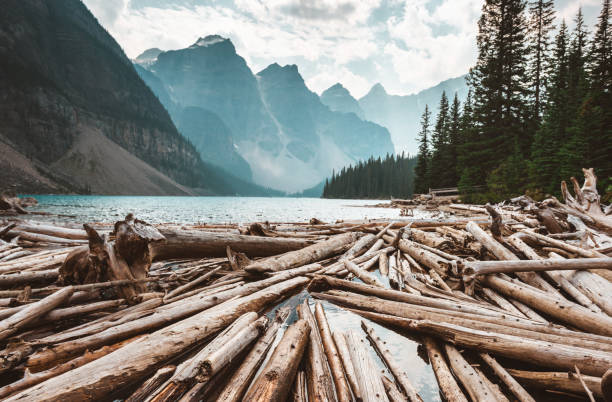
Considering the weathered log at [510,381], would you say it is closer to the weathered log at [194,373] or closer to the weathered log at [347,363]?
the weathered log at [347,363]

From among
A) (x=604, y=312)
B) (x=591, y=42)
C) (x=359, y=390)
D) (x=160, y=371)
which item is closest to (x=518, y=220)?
(x=604, y=312)

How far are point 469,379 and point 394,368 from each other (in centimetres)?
69

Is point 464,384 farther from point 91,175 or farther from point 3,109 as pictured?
point 3,109

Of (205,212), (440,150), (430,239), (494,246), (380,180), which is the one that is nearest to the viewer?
(494,246)

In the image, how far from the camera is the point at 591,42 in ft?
100

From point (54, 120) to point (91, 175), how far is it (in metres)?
47.1

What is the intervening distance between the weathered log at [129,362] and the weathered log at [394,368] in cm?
185

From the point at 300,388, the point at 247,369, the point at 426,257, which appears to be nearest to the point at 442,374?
the point at 300,388

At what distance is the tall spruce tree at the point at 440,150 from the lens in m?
48.4

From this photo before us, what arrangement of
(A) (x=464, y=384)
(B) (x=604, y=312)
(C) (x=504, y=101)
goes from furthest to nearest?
1. (C) (x=504, y=101)
2. (B) (x=604, y=312)
3. (A) (x=464, y=384)

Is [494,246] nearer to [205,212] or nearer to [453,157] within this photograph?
[205,212]

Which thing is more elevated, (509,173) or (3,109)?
(3,109)

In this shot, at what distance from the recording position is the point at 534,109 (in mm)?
30797

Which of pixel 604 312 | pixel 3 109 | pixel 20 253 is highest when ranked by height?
pixel 3 109
